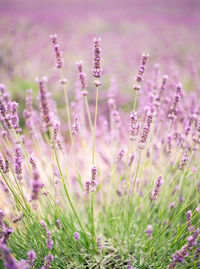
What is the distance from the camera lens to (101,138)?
154 inches

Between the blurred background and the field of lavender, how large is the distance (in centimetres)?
5

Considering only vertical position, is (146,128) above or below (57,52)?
below

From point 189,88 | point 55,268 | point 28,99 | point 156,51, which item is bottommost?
point 55,268

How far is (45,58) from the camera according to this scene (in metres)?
6.19

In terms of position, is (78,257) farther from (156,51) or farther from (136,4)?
(136,4)

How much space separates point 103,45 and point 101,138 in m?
5.23

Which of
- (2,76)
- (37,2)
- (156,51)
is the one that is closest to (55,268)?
(2,76)

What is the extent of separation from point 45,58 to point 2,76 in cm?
178

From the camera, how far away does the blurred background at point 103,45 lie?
517 centimetres

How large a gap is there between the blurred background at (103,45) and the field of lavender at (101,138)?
0.16 ft

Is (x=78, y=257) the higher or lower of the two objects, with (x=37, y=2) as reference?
lower

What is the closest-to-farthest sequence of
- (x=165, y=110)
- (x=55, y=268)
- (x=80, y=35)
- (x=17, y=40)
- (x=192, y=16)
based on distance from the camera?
(x=55, y=268) → (x=165, y=110) → (x=17, y=40) → (x=80, y=35) → (x=192, y=16)

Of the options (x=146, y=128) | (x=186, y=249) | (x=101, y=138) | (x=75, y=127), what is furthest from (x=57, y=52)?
(x=101, y=138)

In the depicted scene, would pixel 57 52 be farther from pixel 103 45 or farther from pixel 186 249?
pixel 103 45
